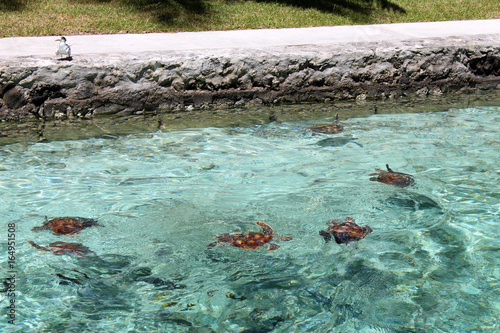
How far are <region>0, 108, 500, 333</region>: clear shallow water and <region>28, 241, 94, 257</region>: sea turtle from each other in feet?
0.15

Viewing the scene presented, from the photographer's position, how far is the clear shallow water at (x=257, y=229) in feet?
8.59

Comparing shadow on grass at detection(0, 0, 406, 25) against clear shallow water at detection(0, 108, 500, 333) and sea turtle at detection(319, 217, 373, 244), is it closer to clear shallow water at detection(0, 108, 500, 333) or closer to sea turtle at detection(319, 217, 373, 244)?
clear shallow water at detection(0, 108, 500, 333)

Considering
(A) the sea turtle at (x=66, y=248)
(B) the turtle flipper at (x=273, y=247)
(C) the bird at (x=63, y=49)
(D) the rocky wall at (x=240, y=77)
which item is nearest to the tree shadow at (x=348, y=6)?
(D) the rocky wall at (x=240, y=77)

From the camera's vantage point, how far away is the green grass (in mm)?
8023

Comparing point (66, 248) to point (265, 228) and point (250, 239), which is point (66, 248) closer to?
point (250, 239)

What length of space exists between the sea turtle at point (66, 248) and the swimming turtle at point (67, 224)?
0.56 feet

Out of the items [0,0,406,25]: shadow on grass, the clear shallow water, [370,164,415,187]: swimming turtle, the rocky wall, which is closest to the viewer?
the clear shallow water

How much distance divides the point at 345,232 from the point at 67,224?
1862 millimetres

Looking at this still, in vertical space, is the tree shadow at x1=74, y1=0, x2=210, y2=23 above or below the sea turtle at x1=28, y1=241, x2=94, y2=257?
above

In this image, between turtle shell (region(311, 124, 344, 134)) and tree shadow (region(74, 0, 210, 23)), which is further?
tree shadow (region(74, 0, 210, 23))

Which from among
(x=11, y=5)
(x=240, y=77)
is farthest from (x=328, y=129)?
(x=11, y=5)

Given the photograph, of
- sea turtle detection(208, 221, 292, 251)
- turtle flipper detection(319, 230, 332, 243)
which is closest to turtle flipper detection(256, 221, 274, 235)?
sea turtle detection(208, 221, 292, 251)

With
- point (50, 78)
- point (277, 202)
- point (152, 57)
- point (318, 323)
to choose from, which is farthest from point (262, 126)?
point (318, 323)

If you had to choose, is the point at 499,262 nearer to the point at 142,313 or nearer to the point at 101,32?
the point at 142,313
